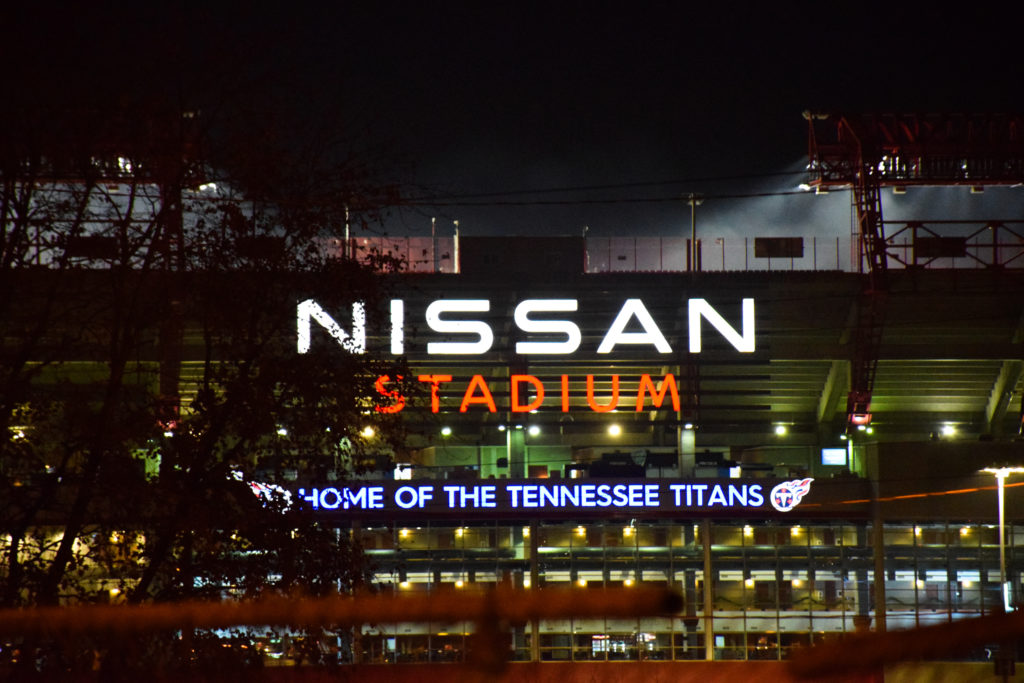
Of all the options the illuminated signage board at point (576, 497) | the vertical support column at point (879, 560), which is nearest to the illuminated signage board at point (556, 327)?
the illuminated signage board at point (576, 497)

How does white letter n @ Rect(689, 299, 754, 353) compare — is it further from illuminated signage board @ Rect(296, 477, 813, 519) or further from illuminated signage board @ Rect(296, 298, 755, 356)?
illuminated signage board @ Rect(296, 477, 813, 519)

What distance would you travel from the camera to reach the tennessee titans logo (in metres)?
38.7

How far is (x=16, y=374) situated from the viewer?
16.1 m

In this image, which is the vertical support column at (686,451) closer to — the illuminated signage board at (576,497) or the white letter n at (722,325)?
the illuminated signage board at (576,497)

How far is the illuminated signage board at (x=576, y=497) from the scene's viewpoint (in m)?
38.2

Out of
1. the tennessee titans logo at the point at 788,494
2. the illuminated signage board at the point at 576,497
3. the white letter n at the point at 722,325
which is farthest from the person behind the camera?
the white letter n at the point at 722,325

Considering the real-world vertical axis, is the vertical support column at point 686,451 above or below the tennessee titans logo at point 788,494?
Answer: above

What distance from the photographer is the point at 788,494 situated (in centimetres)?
3872

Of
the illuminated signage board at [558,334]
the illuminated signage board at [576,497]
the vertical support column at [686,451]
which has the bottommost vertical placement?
the illuminated signage board at [576,497]

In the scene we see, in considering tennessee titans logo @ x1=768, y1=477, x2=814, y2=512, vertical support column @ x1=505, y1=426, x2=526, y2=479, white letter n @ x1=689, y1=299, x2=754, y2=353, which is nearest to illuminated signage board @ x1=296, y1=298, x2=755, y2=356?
white letter n @ x1=689, y1=299, x2=754, y2=353

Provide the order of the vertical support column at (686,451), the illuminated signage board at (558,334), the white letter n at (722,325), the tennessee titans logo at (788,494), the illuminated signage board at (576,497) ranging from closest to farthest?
the illuminated signage board at (576,497), the tennessee titans logo at (788,494), the vertical support column at (686,451), the illuminated signage board at (558,334), the white letter n at (722,325)

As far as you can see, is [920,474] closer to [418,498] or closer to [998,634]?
[418,498]

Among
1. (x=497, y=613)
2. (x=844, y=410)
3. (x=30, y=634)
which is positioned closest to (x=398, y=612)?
(x=497, y=613)

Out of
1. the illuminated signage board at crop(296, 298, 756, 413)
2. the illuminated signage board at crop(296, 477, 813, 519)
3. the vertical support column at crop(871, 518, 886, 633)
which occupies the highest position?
the illuminated signage board at crop(296, 298, 756, 413)
